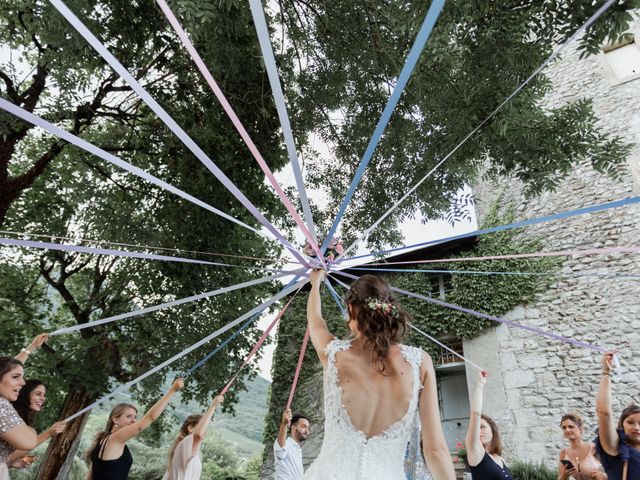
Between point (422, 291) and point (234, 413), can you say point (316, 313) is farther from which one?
point (422, 291)

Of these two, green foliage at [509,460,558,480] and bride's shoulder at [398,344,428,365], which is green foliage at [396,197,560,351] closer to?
green foliage at [509,460,558,480]

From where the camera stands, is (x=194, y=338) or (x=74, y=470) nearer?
(x=194, y=338)

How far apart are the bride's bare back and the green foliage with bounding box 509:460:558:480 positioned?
23.3 ft

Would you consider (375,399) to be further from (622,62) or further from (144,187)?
(622,62)

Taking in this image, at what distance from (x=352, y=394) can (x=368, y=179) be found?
4.43m

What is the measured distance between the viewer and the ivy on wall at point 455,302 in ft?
29.4

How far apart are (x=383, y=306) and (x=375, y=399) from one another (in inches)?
12.4

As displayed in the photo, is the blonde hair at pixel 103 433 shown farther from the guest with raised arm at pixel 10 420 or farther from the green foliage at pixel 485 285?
the green foliage at pixel 485 285

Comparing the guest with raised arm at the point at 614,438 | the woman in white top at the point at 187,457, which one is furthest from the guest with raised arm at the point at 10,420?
the guest with raised arm at the point at 614,438

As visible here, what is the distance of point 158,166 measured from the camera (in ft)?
21.1

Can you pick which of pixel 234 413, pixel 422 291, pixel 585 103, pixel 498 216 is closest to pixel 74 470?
pixel 234 413

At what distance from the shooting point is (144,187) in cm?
656

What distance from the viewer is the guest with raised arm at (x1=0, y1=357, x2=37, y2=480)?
2.22 metres

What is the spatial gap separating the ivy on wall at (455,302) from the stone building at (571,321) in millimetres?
197
